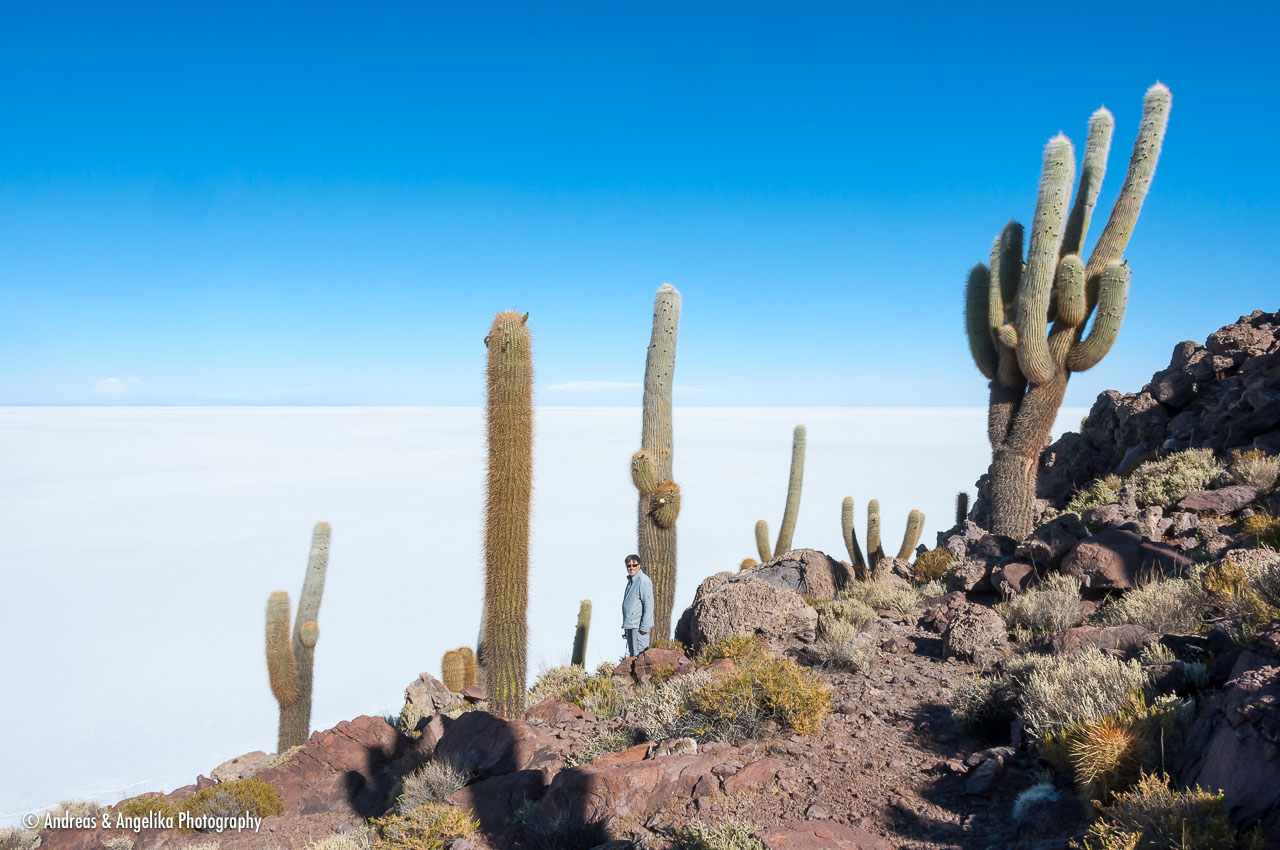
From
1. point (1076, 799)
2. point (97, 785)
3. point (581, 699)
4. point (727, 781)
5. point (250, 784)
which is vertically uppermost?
point (1076, 799)

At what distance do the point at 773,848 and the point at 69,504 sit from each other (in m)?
53.0

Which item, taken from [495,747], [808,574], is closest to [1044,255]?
[808,574]

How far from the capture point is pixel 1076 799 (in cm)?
390

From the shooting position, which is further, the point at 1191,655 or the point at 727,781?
the point at 1191,655

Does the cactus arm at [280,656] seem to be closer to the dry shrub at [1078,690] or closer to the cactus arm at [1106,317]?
the dry shrub at [1078,690]

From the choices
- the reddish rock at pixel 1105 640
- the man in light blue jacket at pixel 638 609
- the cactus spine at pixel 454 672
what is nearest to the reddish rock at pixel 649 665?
the man in light blue jacket at pixel 638 609

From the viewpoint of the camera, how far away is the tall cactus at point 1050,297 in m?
12.1

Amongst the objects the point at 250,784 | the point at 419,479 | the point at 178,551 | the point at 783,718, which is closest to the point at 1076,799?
the point at 783,718

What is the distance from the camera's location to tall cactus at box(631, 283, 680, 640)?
10.7 m

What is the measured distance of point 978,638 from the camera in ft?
23.3

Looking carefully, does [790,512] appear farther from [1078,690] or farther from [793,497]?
[1078,690]

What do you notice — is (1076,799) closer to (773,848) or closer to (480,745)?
(773,848)

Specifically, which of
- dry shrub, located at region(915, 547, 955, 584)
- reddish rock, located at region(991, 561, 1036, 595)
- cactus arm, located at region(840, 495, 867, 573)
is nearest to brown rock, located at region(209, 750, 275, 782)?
reddish rock, located at region(991, 561, 1036, 595)

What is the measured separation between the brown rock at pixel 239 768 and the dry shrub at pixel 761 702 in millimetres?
7050
